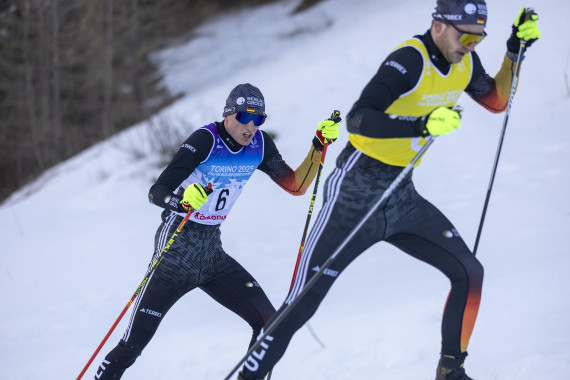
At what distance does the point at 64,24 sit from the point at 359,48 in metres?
13.2

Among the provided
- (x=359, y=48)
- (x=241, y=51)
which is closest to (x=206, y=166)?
(x=359, y=48)

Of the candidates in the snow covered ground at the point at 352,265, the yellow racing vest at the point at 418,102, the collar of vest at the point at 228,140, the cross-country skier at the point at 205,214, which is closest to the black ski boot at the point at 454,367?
the snow covered ground at the point at 352,265

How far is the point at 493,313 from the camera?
176 inches

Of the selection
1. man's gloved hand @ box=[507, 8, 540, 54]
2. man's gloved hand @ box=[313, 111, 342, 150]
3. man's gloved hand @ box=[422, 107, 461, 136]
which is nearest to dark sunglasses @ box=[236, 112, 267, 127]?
man's gloved hand @ box=[313, 111, 342, 150]

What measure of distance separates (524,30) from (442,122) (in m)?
0.99

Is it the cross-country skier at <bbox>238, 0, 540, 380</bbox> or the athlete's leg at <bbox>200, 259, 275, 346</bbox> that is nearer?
the cross-country skier at <bbox>238, 0, 540, 380</bbox>

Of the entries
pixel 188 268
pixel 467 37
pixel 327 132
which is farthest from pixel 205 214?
pixel 467 37

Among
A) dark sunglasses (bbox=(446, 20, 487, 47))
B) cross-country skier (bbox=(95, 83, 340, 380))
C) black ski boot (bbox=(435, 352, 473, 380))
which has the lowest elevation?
black ski boot (bbox=(435, 352, 473, 380))

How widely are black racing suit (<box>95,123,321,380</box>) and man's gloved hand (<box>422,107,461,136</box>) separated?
4.19 ft

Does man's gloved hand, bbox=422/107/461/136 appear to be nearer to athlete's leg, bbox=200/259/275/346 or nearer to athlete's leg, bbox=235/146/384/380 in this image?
athlete's leg, bbox=235/146/384/380

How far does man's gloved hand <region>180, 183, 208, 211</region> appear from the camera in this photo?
325cm

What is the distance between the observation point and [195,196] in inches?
128

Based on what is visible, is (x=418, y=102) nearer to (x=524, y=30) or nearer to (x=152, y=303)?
(x=524, y=30)

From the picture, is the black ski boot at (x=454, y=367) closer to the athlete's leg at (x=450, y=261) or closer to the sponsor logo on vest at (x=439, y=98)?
the athlete's leg at (x=450, y=261)
